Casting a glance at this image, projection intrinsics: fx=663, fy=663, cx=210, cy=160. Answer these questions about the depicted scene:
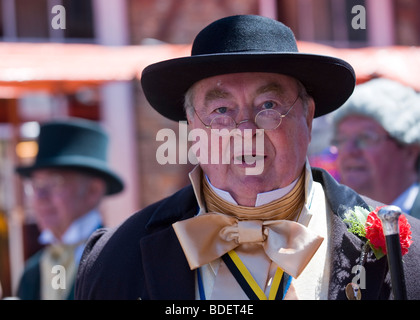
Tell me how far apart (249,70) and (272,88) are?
0.12 meters

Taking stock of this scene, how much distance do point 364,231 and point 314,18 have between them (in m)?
6.51

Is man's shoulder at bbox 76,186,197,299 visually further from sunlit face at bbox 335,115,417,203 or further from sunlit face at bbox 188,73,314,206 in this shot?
sunlit face at bbox 335,115,417,203

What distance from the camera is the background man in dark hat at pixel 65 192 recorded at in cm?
450

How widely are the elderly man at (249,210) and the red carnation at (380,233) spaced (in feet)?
0.28

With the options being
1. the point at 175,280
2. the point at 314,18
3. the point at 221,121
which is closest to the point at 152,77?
the point at 221,121

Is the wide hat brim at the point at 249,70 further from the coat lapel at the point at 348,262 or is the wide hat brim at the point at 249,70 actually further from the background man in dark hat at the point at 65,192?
the background man in dark hat at the point at 65,192

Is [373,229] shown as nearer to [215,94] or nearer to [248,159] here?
[248,159]

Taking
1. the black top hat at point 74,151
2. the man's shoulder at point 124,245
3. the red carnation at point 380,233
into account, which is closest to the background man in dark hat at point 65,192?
the black top hat at point 74,151

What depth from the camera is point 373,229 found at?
7.77 ft

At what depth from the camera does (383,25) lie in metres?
8.70

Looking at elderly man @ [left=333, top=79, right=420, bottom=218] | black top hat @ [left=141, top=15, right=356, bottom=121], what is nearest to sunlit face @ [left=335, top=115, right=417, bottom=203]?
elderly man @ [left=333, top=79, right=420, bottom=218]

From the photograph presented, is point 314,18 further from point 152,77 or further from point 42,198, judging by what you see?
point 152,77
